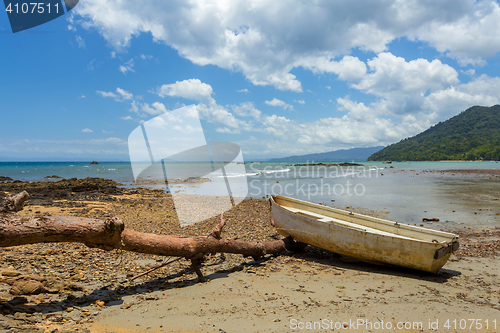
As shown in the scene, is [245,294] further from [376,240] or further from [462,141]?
[462,141]

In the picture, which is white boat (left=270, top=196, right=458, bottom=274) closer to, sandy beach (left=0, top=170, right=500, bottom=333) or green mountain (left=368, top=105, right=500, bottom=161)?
sandy beach (left=0, top=170, right=500, bottom=333)

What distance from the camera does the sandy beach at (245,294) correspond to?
156 inches

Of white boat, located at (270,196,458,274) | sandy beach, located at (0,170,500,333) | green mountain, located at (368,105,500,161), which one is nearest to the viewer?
sandy beach, located at (0,170,500,333)

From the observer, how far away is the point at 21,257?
6000 mm

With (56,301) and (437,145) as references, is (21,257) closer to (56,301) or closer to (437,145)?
(56,301)

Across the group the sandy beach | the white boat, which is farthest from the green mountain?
the sandy beach

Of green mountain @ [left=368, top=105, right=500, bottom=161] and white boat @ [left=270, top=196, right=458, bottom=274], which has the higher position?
green mountain @ [left=368, top=105, right=500, bottom=161]

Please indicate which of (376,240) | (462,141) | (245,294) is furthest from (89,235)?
(462,141)

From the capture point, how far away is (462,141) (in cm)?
12156

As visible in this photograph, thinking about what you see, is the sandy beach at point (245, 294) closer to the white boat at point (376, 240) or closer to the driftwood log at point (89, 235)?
the white boat at point (376, 240)

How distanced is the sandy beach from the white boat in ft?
1.30

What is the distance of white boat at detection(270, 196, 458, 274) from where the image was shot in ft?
19.3

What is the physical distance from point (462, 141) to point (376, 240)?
151 meters

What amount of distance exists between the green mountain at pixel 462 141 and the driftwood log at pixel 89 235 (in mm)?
129735
